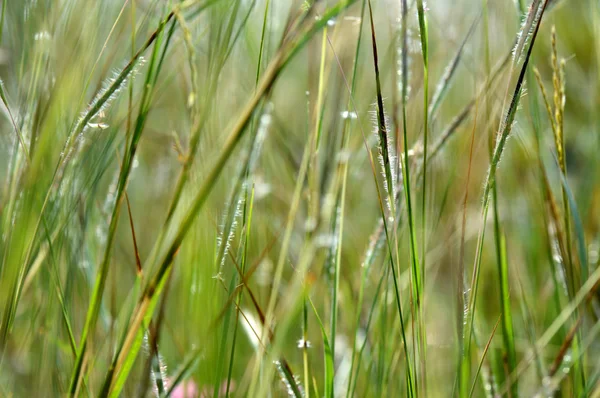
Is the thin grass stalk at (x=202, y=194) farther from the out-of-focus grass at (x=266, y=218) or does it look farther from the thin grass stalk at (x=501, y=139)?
the thin grass stalk at (x=501, y=139)

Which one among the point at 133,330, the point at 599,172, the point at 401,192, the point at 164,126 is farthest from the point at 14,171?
the point at 164,126

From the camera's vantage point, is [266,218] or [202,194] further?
[266,218]

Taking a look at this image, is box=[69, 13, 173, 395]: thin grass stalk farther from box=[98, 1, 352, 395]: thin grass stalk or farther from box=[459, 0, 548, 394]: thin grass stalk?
box=[459, 0, 548, 394]: thin grass stalk

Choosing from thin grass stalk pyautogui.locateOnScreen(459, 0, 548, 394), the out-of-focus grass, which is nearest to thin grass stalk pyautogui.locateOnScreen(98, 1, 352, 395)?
the out-of-focus grass

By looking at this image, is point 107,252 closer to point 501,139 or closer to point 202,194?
point 202,194

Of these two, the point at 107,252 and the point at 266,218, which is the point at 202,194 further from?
the point at 266,218

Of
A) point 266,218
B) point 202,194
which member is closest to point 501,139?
point 202,194

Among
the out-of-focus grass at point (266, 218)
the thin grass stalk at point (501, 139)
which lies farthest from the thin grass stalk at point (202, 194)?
the thin grass stalk at point (501, 139)

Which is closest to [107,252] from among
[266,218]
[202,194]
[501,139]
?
[202,194]

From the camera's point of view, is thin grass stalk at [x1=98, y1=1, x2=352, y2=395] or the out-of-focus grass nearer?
thin grass stalk at [x1=98, y1=1, x2=352, y2=395]

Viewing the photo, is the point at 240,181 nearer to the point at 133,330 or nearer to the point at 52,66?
the point at 133,330
